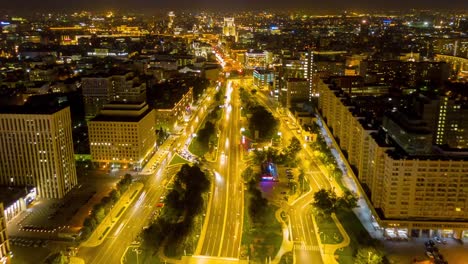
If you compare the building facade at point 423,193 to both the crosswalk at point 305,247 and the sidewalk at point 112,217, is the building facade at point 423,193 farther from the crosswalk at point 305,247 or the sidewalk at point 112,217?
the sidewalk at point 112,217

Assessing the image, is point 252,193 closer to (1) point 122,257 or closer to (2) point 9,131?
(1) point 122,257

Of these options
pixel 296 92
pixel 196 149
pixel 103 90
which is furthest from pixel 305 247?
pixel 103 90

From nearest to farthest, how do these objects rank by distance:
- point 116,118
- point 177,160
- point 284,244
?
point 284,244
point 116,118
point 177,160

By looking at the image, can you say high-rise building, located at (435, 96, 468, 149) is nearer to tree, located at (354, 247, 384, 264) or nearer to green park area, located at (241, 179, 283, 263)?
green park area, located at (241, 179, 283, 263)

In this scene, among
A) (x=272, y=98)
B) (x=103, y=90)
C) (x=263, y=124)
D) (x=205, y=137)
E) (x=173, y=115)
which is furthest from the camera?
(x=272, y=98)

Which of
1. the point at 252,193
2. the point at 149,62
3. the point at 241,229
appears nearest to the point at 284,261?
the point at 241,229

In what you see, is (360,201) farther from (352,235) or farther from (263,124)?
(263,124)
